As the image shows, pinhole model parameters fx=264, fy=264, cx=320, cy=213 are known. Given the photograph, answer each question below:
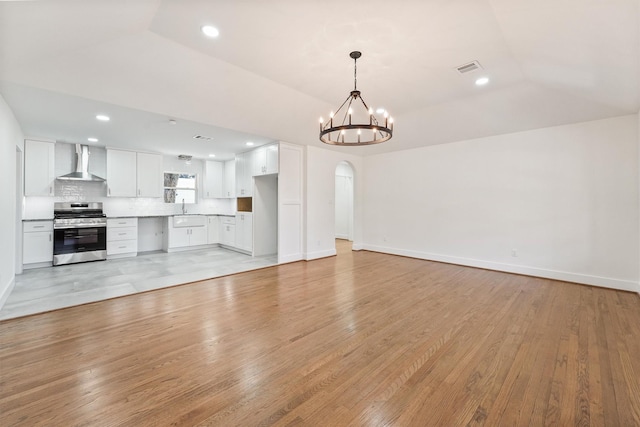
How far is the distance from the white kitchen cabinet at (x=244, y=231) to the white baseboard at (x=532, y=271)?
3675 mm

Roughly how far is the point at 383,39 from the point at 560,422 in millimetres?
3416

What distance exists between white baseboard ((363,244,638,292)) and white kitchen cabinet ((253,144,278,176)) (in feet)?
12.2

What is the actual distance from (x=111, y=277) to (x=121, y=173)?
9.33ft

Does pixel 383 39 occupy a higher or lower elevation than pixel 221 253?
higher

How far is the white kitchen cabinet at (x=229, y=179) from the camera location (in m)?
7.69

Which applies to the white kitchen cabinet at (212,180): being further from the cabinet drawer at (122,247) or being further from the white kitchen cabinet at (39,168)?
the white kitchen cabinet at (39,168)

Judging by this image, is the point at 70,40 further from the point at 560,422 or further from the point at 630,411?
the point at 630,411

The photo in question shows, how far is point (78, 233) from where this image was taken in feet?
17.7

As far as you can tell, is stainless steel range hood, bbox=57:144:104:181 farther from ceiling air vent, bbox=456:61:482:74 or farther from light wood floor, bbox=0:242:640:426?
ceiling air vent, bbox=456:61:482:74

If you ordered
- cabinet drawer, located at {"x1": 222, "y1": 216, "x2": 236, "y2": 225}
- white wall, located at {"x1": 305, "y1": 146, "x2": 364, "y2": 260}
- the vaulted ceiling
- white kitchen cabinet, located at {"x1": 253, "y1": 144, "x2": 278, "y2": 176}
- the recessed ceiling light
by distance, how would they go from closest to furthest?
1. the vaulted ceiling
2. the recessed ceiling light
3. white kitchen cabinet, located at {"x1": 253, "y1": 144, "x2": 278, "y2": 176}
4. white wall, located at {"x1": 305, "y1": 146, "x2": 364, "y2": 260}
5. cabinet drawer, located at {"x1": 222, "y1": 216, "x2": 236, "y2": 225}

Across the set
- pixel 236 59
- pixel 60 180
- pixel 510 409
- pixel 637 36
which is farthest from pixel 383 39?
pixel 60 180

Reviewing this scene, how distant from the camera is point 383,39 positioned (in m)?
2.82

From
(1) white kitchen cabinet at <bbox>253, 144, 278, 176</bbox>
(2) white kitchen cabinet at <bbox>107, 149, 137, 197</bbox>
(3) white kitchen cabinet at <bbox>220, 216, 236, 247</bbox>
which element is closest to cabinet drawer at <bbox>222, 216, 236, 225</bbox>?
(3) white kitchen cabinet at <bbox>220, 216, 236, 247</bbox>

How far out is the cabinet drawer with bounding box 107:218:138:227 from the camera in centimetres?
591
